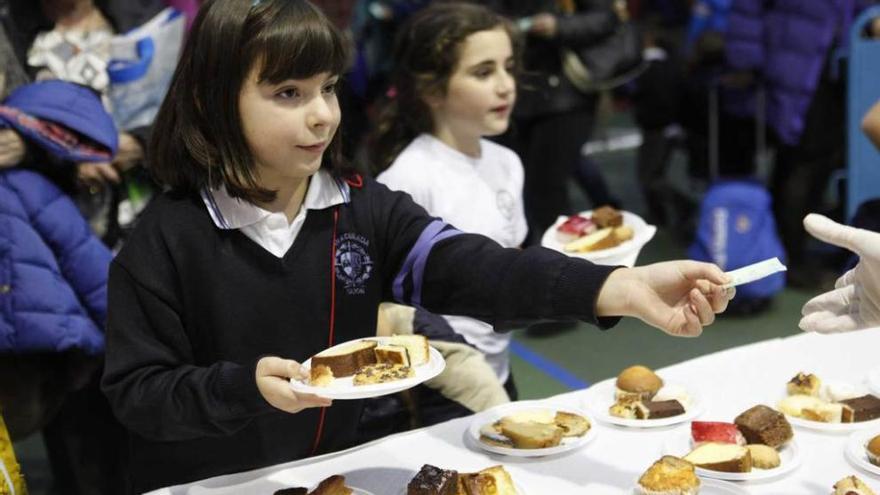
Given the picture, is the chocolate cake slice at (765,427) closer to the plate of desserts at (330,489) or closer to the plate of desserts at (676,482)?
the plate of desserts at (676,482)

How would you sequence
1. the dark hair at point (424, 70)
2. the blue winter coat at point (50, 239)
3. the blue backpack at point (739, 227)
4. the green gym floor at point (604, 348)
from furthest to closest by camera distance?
1. the blue backpack at point (739, 227)
2. the green gym floor at point (604, 348)
3. the dark hair at point (424, 70)
4. the blue winter coat at point (50, 239)

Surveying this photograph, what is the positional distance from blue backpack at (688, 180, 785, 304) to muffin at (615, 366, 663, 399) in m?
2.97

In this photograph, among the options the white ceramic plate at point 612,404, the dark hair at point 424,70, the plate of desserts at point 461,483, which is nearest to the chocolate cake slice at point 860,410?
the white ceramic plate at point 612,404

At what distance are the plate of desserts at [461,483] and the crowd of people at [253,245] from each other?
0.22 meters

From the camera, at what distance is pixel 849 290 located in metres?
1.59

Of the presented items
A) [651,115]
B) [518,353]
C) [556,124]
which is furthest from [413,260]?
[651,115]

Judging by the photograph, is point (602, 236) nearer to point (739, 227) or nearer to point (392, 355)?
point (392, 355)

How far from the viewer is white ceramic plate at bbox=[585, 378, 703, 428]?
6.03 ft

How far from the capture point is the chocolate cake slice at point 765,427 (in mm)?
1708

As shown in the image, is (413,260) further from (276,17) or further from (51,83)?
(51,83)

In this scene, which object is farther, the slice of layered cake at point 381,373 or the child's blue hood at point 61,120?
the child's blue hood at point 61,120

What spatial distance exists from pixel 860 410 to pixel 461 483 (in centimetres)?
73

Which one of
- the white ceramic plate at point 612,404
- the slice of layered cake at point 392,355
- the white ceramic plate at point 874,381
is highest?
the slice of layered cake at point 392,355

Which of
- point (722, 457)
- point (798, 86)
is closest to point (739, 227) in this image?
point (798, 86)
